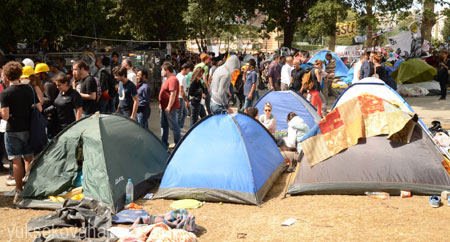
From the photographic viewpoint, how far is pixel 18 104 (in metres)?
6.48

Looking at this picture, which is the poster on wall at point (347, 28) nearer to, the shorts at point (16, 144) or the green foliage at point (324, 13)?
the green foliage at point (324, 13)

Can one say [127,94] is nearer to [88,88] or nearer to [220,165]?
[88,88]

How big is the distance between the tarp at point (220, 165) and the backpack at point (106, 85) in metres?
2.70

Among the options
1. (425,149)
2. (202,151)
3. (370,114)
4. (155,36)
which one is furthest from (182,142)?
(155,36)

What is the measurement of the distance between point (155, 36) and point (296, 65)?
20589 millimetres

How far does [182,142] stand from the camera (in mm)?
6984

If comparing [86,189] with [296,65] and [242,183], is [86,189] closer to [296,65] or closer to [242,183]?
[242,183]

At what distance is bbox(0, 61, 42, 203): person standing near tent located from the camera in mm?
6398

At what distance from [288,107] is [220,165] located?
3.98 metres

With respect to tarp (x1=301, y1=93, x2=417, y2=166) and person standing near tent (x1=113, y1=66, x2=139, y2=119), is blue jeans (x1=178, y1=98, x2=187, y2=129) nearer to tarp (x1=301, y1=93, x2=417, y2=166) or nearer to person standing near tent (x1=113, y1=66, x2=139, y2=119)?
person standing near tent (x1=113, y1=66, x2=139, y2=119)

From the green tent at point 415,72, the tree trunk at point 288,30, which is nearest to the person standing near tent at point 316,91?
the green tent at point 415,72

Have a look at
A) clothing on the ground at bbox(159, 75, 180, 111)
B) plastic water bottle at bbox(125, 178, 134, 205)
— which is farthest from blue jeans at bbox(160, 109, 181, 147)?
plastic water bottle at bbox(125, 178, 134, 205)

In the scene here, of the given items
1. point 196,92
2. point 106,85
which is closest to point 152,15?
point 196,92

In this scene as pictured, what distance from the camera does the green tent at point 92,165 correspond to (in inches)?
249
